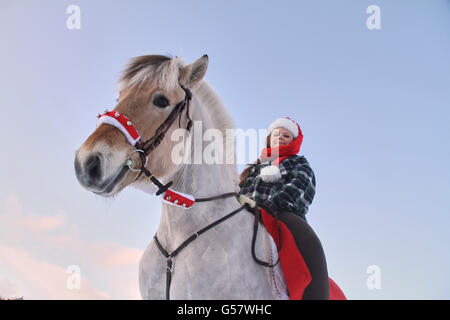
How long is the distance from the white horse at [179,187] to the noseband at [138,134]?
0.02 meters

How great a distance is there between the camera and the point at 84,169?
199cm

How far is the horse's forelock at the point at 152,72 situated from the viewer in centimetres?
240

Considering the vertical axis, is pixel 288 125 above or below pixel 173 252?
above

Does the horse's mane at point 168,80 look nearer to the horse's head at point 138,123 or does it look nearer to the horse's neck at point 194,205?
the horse's head at point 138,123

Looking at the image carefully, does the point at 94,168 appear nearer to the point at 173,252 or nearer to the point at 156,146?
the point at 156,146

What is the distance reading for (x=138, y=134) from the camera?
2.19 meters

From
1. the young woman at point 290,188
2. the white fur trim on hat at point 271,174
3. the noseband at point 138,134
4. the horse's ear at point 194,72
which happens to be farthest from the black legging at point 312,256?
the horse's ear at point 194,72

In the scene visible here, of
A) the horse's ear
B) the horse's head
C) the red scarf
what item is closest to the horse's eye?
the horse's head

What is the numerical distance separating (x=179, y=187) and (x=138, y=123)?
1.86 feet

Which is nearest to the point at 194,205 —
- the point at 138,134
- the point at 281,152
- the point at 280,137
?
the point at 138,134

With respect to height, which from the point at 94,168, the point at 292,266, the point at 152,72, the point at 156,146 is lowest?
the point at 292,266
